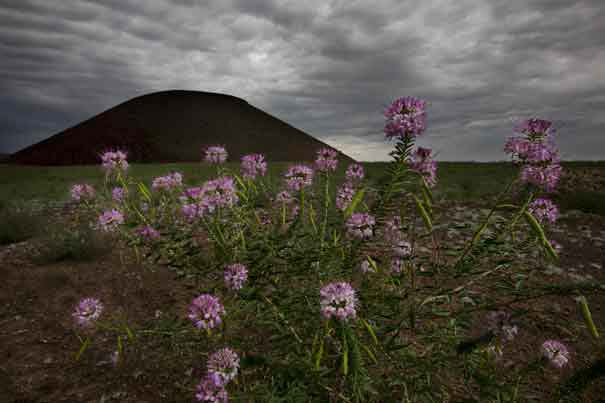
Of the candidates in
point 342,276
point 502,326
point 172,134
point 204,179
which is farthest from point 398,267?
point 172,134

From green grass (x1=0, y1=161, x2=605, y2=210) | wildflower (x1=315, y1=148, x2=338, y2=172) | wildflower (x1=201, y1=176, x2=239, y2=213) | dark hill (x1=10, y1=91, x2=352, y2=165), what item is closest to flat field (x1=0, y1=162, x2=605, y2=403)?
wildflower (x1=201, y1=176, x2=239, y2=213)

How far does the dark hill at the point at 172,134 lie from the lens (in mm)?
17422

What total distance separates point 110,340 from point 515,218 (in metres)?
3.65

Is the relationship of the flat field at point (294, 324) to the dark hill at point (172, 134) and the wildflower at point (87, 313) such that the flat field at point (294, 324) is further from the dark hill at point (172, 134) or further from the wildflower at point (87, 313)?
the dark hill at point (172, 134)

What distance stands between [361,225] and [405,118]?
663 mm

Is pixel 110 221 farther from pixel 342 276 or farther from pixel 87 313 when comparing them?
pixel 342 276

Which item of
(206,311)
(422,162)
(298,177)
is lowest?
(206,311)

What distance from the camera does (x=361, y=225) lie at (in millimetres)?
2039

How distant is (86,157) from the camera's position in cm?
1709

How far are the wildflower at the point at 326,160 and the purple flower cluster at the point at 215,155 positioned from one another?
846 millimetres

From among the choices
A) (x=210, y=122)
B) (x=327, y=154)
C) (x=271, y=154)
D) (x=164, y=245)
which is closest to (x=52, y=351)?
(x=164, y=245)

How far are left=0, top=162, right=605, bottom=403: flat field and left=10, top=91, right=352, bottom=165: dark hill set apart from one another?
1181cm

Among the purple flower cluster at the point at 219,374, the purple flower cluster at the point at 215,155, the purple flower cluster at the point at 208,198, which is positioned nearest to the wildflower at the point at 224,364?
the purple flower cluster at the point at 219,374

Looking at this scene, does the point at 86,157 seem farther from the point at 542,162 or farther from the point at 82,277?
the point at 542,162
